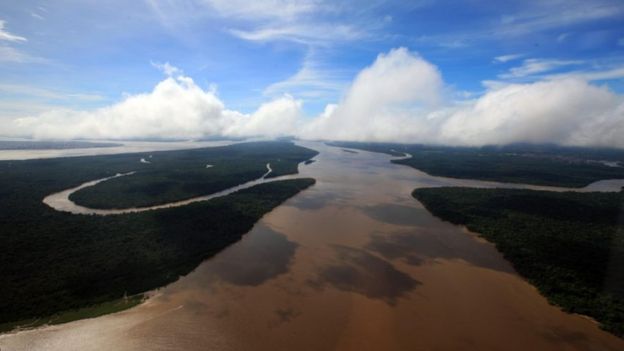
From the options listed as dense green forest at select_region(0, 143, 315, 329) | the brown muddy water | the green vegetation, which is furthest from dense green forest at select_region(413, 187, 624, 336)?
the green vegetation

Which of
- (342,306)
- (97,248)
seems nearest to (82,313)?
(97,248)

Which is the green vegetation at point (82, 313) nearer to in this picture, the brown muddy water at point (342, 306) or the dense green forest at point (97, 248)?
the dense green forest at point (97, 248)

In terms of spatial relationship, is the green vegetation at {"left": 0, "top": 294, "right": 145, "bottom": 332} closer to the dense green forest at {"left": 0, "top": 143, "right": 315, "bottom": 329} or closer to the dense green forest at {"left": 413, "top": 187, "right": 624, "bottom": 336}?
the dense green forest at {"left": 0, "top": 143, "right": 315, "bottom": 329}

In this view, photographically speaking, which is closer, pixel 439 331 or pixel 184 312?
pixel 439 331

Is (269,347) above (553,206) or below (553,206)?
below

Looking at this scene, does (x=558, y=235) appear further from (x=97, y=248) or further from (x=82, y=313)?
(x=97, y=248)

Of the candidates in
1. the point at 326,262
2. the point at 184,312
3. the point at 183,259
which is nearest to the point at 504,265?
the point at 326,262

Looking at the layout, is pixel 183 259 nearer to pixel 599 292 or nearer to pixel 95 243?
pixel 95 243
